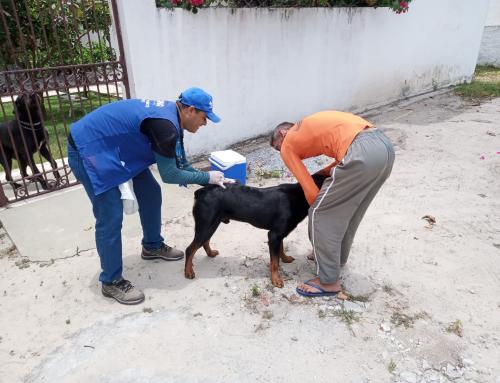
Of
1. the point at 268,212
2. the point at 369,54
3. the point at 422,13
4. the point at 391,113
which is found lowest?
the point at 391,113

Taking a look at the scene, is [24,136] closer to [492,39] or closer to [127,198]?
[127,198]

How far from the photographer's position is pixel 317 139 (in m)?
2.78

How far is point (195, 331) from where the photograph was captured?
2816 millimetres

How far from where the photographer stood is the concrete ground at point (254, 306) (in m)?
2.53

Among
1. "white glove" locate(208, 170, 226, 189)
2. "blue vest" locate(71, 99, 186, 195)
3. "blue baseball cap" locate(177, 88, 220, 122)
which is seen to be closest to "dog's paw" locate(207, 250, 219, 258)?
"white glove" locate(208, 170, 226, 189)

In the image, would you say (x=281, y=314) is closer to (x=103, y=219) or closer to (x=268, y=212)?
(x=268, y=212)

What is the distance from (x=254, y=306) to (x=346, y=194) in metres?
1.13

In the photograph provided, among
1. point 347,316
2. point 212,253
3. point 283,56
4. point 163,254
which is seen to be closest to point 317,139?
point 347,316

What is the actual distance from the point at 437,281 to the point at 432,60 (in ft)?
28.1

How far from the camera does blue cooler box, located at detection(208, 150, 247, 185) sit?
4.79 m

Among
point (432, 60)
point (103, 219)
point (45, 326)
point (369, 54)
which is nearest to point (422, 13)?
point (432, 60)

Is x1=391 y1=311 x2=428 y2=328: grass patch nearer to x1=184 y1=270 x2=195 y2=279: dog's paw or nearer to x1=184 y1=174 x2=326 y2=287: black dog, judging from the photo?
x1=184 y1=174 x2=326 y2=287: black dog

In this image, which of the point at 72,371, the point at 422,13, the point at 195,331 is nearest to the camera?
the point at 72,371

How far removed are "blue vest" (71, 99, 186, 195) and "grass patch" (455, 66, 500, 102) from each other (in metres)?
9.29
